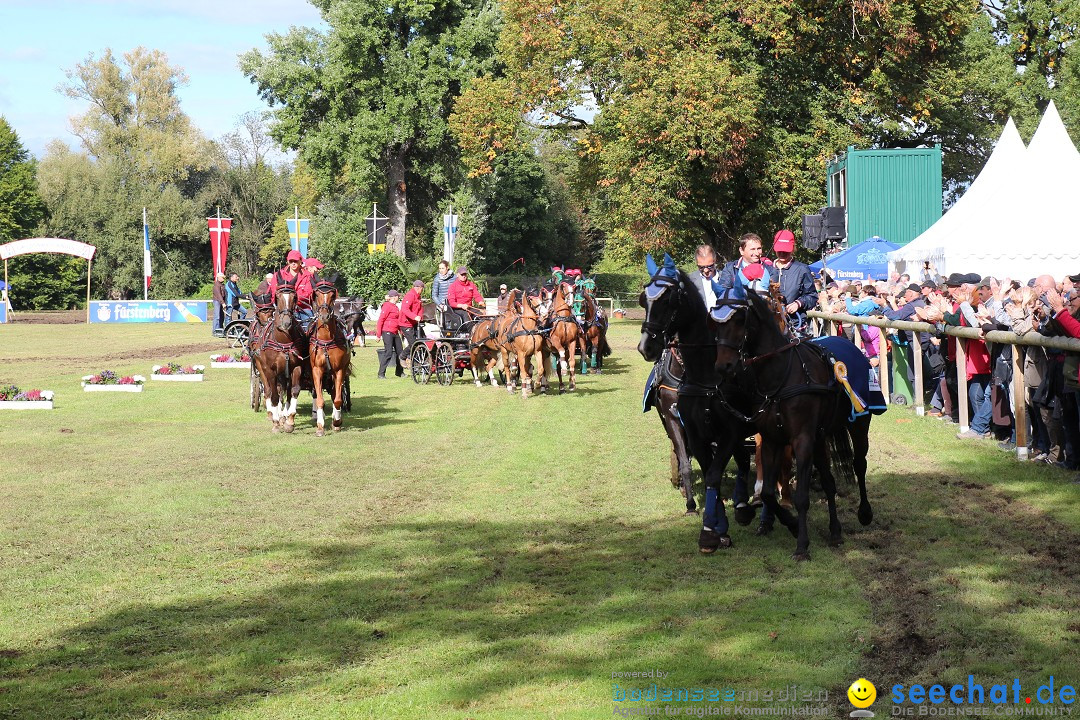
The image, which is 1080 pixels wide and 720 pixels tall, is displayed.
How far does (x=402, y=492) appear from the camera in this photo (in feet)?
38.5

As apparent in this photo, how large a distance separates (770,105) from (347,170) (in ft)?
70.1

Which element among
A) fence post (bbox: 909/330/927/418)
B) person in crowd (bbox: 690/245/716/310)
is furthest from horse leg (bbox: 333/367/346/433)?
person in crowd (bbox: 690/245/716/310)

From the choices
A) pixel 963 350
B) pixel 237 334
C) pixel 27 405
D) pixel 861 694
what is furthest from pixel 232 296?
pixel 861 694

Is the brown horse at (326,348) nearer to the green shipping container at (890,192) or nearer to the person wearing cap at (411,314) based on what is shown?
the person wearing cap at (411,314)

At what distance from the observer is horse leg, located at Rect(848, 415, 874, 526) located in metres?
9.36

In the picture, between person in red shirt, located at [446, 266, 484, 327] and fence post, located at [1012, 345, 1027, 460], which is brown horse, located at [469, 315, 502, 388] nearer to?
person in red shirt, located at [446, 266, 484, 327]

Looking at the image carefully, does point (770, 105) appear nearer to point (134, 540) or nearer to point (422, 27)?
point (422, 27)

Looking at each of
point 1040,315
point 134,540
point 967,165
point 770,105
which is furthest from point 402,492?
point 967,165

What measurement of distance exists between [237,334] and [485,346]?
1444 centimetres

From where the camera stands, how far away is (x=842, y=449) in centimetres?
938

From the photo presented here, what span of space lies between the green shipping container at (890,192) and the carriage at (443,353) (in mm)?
12594

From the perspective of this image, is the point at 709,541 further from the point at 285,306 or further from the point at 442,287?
the point at 442,287

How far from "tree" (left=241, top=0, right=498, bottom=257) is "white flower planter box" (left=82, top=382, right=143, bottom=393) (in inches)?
1279

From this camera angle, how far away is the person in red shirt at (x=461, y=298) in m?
24.1
